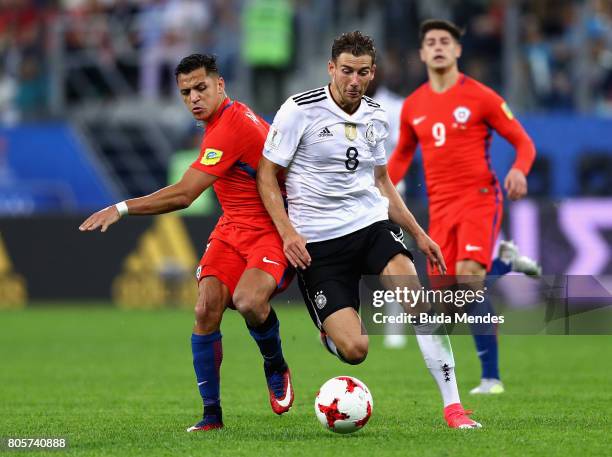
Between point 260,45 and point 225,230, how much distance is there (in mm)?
12007

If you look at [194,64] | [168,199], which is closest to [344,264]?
[168,199]

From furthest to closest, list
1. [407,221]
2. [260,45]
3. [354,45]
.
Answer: [260,45] → [407,221] → [354,45]

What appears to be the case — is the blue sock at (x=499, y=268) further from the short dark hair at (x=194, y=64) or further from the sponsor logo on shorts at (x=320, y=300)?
the short dark hair at (x=194, y=64)

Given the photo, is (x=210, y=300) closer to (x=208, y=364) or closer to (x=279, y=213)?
(x=208, y=364)

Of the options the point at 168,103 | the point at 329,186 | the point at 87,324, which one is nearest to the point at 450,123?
the point at 329,186

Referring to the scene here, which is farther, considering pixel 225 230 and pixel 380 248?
pixel 225 230

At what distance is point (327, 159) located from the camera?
7453 millimetres

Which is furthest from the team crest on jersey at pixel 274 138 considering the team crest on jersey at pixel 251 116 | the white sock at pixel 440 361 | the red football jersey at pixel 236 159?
the white sock at pixel 440 361

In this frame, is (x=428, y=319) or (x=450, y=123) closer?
(x=428, y=319)

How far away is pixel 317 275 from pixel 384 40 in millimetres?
12084

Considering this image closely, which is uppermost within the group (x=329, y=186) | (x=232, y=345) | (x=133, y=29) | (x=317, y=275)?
(x=133, y=29)

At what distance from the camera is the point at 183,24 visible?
20.6 meters

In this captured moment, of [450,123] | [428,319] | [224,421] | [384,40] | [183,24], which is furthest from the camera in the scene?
[183,24]

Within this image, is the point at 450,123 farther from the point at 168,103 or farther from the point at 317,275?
the point at 168,103
